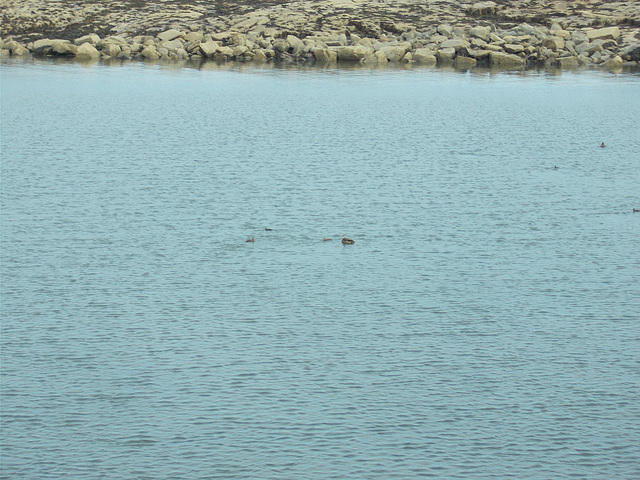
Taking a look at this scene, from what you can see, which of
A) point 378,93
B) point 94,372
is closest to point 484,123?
point 378,93

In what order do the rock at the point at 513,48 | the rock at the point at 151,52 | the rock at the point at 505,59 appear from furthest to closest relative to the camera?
the rock at the point at 151,52 → the rock at the point at 513,48 → the rock at the point at 505,59

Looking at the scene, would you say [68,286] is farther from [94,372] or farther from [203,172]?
[203,172]

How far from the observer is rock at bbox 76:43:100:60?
222ft

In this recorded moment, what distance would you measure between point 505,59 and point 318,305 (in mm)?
50359

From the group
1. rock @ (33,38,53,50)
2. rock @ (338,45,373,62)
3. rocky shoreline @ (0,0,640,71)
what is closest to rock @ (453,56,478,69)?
rocky shoreline @ (0,0,640,71)

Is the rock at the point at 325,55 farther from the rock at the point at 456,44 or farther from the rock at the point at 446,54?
the rock at the point at 456,44

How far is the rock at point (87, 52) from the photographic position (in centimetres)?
6756

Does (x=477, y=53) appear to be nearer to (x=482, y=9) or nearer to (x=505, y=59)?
(x=505, y=59)

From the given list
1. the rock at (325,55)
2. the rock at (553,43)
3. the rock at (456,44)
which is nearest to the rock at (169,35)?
the rock at (325,55)

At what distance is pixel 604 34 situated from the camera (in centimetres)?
6850

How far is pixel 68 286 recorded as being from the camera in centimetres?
1911

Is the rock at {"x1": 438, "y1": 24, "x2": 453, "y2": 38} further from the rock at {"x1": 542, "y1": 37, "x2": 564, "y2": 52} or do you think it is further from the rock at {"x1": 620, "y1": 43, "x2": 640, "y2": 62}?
the rock at {"x1": 620, "y1": 43, "x2": 640, "y2": 62}

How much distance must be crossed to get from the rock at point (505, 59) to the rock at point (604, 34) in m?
7.22

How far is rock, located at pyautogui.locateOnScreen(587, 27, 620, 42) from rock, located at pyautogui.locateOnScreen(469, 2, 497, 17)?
8.52m
